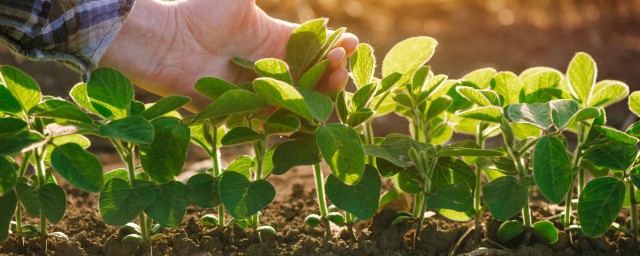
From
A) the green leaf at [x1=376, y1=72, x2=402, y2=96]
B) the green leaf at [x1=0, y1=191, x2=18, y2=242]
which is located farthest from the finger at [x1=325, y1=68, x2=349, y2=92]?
the green leaf at [x1=0, y1=191, x2=18, y2=242]

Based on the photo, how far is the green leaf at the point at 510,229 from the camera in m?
1.94

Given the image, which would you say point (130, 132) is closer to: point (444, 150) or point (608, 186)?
point (444, 150)

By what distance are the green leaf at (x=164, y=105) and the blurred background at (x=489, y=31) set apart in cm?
264

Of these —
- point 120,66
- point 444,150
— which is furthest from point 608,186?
point 120,66

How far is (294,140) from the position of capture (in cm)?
178

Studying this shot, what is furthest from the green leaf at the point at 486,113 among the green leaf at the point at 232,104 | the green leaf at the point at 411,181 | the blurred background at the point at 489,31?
the blurred background at the point at 489,31

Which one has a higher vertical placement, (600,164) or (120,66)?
(120,66)

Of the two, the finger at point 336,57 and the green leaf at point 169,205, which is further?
the finger at point 336,57

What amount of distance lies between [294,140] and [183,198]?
29cm

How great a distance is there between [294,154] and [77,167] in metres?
0.50

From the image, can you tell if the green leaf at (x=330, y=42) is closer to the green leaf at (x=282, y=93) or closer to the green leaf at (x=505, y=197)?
the green leaf at (x=282, y=93)

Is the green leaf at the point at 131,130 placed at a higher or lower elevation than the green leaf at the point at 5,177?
higher

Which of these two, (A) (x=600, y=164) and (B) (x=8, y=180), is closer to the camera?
(B) (x=8, y=180)

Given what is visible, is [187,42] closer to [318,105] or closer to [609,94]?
[318,105]
